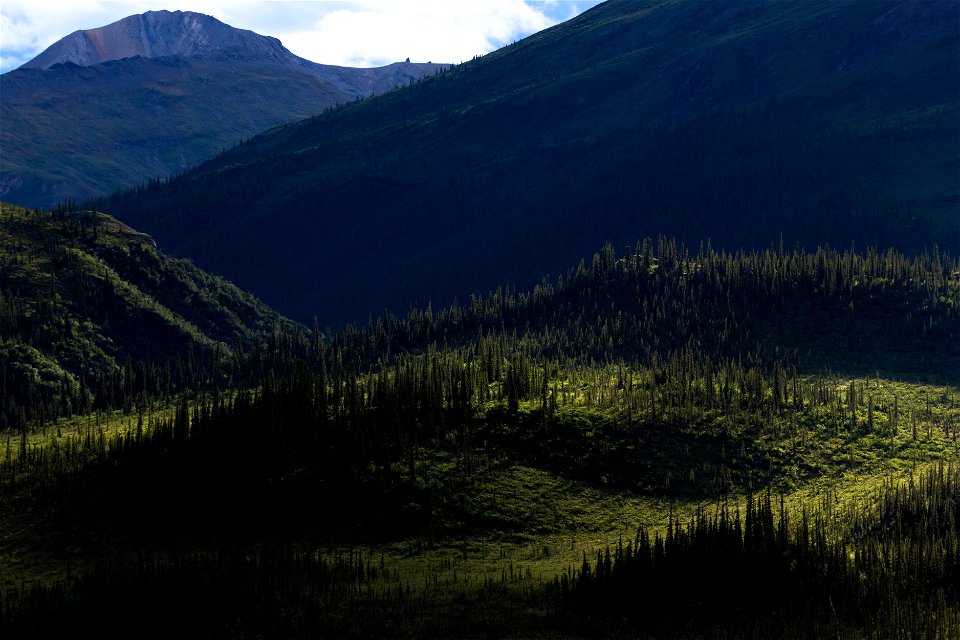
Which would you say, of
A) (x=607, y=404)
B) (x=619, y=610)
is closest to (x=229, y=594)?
(x=619, y=610)

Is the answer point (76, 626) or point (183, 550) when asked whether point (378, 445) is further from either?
point (76, 626)

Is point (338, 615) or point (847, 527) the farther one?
point (847, 527)

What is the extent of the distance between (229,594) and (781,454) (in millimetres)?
89258

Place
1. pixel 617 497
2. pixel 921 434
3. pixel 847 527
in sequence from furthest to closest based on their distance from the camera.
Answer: pixel 921 434 < pixel 617 497 < pixel 847 527

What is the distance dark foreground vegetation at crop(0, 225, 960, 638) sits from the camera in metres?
110

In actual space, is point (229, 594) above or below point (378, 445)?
below

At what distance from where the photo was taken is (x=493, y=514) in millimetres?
145750

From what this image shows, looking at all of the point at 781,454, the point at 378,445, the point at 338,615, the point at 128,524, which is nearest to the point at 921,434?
the point at 781,454

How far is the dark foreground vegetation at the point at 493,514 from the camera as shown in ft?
362

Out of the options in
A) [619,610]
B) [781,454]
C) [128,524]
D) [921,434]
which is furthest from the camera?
[921,434]

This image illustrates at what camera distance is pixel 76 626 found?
112062 millimetres

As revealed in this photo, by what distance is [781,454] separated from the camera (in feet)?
554

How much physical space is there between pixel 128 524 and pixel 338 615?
46.3 metres

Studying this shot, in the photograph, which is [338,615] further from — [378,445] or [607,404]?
[607,404]
